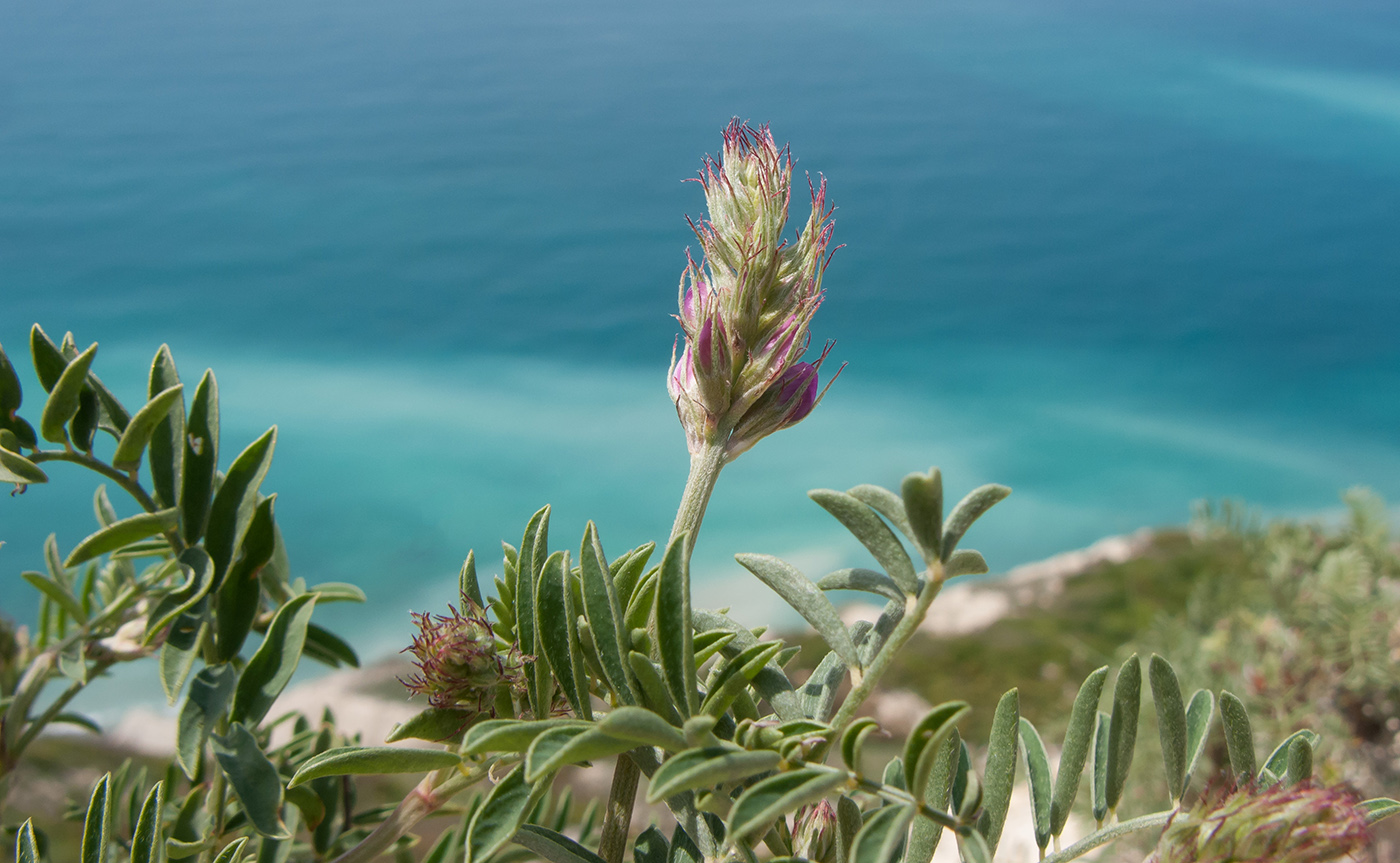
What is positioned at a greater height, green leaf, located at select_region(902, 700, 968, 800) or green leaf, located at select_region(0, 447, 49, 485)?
green leaf, located at select_region(0, 447, 49, 485)

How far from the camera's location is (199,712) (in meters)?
0.49

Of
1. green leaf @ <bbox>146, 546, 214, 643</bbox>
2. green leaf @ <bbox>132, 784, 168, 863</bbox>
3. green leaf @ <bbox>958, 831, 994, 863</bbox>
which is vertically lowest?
green leaf @ <bbox>958, 831, 994, 863</bbox>

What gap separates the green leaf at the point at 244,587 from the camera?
1.78 ft

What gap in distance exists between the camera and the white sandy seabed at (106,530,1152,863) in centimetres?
387

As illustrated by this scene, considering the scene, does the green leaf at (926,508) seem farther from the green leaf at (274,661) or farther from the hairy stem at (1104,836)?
the green leaf at (274,661)

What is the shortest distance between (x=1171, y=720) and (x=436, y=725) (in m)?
0.34

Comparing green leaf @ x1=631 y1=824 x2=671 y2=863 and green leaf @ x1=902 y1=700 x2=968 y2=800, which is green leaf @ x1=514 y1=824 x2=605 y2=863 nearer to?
green leaf @ x1=631 y1=824 x2=671 y2=863

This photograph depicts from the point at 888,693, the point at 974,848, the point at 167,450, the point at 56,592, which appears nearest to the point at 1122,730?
the point at 974,848

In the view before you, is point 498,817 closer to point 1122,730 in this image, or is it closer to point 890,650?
point 890,650

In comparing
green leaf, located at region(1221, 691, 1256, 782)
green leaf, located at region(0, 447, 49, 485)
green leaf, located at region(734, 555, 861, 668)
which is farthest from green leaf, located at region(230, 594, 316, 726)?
green leaf, located at region(1221, 691, 1256, 782)

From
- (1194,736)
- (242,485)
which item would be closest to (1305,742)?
(1194,736)

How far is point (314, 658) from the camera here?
694 millimetres

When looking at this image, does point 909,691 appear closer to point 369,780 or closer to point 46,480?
point 369,780

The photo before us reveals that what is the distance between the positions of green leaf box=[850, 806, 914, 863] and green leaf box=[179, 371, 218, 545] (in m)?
0.39
